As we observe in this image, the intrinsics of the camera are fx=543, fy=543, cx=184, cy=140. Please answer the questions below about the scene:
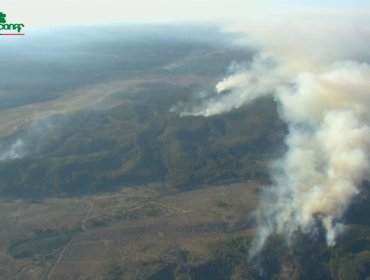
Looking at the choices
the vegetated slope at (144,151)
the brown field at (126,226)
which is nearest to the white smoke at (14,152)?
the vegetated slope at (144,151)

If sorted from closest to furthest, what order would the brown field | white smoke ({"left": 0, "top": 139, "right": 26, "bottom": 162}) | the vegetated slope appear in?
the brown field < the vegetated slope < white smoke ({"left": 0, "top": 139, "right": 26, "bottom": 162})

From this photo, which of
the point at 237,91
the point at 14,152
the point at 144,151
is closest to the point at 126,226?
the point at 144,151

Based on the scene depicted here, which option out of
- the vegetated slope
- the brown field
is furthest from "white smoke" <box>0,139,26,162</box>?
the brown field

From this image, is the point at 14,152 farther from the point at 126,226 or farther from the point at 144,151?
the point at 126,226

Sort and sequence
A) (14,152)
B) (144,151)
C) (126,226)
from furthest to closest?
(14,152) < (144,151) < (126,226)

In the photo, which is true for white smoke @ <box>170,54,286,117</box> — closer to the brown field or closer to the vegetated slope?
the vegetated slope

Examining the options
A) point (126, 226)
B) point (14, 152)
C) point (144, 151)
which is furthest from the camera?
point (14, 152)

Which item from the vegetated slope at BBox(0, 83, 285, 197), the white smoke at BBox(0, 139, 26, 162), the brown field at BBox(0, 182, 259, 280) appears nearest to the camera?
the brown field at BBox(0, 182, 259, 280)

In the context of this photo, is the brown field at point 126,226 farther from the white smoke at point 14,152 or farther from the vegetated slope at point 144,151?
the white smoke at point 14,152
